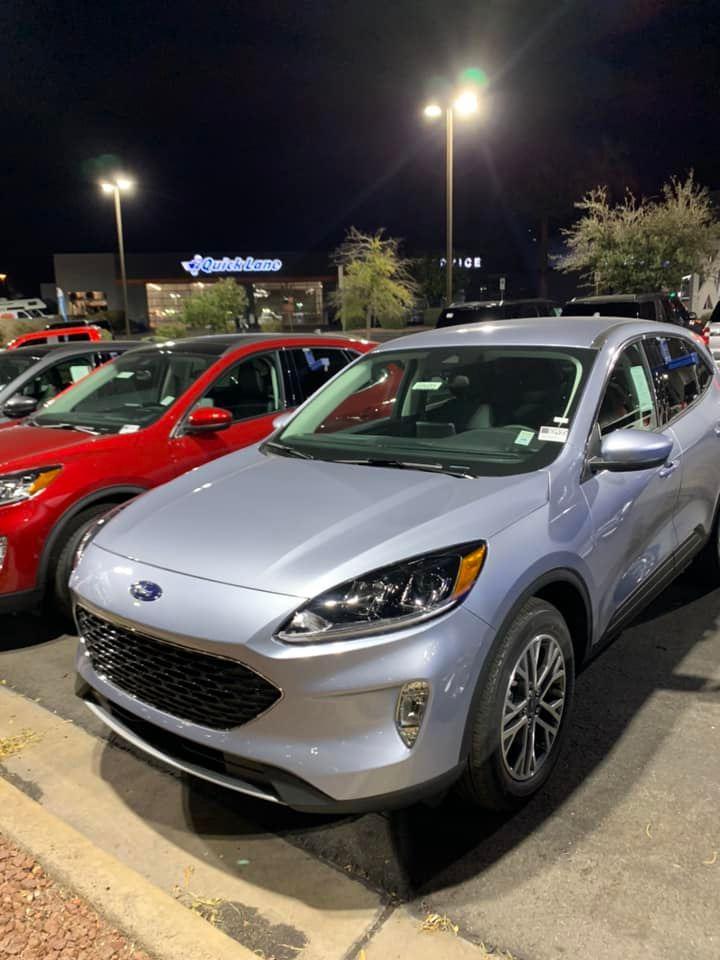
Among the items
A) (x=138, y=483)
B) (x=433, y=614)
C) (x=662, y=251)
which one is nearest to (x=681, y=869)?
(x=433, y=614)

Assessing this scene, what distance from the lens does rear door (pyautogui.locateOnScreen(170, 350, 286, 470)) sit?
510 cm

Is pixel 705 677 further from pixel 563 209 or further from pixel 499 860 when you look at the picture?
pixel 563 209

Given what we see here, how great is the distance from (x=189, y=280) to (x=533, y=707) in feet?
188

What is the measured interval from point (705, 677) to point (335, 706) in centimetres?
240

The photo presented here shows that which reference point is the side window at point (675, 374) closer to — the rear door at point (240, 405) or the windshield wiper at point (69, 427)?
the rear door at point (240, 405)

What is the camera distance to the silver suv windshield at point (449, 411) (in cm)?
323

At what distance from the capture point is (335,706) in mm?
2242

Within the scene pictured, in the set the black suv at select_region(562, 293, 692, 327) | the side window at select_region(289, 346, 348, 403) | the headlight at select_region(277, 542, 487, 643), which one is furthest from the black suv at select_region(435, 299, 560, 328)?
the headlight at select_region(277, 542, 487, 643)

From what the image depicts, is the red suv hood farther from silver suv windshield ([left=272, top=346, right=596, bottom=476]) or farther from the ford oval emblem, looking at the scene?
the ford oval emblem

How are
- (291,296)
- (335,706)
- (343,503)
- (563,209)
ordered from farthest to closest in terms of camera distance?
(291,296) → (563,209) → (343,503) → (335,706)

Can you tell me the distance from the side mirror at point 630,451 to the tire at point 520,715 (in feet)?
2.19

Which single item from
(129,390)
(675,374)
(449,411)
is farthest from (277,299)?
(449,411)

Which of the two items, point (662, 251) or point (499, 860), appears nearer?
point (499, 860)

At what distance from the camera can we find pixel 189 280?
56.2 metres
